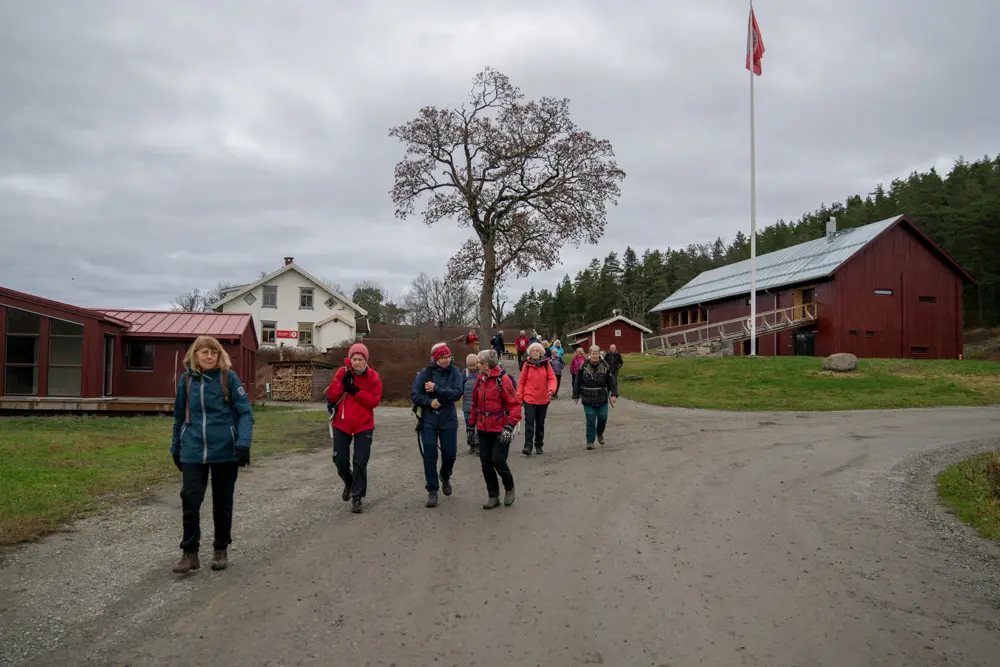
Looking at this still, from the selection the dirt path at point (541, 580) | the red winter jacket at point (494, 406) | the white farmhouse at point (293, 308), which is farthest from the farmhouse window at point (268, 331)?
the red winter jacket at point (494, 406)

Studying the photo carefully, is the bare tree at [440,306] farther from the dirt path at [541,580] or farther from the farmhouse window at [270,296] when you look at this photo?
the dirt path at [541,580]

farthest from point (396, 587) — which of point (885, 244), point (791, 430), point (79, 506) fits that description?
point (885, 244)

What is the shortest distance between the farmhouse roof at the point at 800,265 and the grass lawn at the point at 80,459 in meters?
30.1

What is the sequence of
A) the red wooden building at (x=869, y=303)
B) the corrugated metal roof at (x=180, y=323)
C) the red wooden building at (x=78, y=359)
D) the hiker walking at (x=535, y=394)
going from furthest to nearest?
the red wooden building at (x=869, y=303), the corrugated metal roof at (x=180, y=323), the red wooden building at (x=78, y=359), the hiker walking at (x=535, y=394)

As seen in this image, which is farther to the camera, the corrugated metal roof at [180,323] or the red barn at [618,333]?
the red barn at [618,333]

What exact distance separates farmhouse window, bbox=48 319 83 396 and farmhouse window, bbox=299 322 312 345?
3395 cm

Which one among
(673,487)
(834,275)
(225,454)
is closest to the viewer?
(225,454)

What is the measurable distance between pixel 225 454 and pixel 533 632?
2.94m

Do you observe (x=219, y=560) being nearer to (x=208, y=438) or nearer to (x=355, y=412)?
(x=208, y=438)

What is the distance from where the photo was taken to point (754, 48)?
29.9 m

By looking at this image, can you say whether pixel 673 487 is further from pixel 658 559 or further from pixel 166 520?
pixel 166 520

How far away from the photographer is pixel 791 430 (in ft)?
48.2

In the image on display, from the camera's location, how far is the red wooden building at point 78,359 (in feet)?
66.3

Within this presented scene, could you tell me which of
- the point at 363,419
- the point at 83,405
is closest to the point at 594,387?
the point at 363,419
